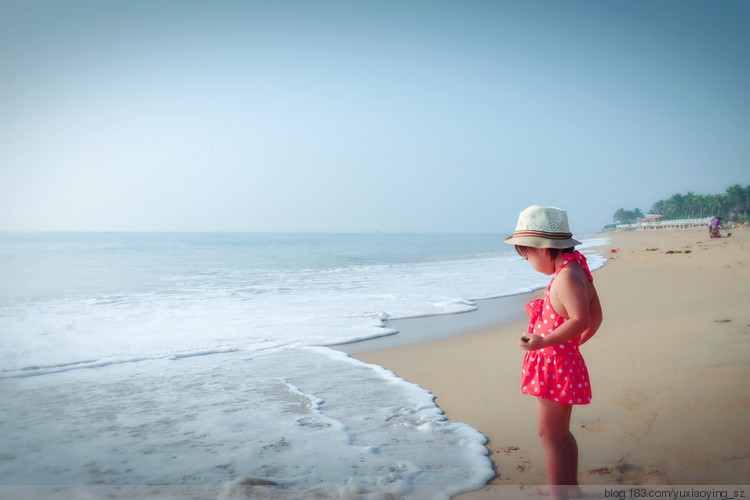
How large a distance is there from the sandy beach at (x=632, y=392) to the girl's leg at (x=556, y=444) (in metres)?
0.36

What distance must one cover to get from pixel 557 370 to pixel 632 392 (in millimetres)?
2143

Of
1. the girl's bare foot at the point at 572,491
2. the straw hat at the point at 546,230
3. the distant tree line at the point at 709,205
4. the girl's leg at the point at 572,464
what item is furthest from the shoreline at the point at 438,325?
the distant tree line at the point at 709,205

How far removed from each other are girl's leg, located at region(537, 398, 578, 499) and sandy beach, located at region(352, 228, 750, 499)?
355 millimetres

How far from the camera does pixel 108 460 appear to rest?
10.3ft

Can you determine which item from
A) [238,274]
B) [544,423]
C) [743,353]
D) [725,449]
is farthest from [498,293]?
[238,274]

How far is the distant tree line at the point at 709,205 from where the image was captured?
9500 cm

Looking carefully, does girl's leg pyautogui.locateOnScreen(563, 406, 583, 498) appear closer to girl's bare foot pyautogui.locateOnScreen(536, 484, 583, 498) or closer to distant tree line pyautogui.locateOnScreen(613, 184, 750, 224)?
girl's bare foot pyautogui.locateOnScreen(536, 484, 583, 498)

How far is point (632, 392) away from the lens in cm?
401

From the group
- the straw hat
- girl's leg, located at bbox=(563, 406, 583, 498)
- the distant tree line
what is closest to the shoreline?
girl's leg, located at bbox=(563, 406, 583, 498)

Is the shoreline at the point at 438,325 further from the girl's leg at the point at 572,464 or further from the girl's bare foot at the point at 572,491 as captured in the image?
the girl's leg at the point at 572,464

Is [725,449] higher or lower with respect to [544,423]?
lower

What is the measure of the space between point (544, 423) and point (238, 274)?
16675 millimetres

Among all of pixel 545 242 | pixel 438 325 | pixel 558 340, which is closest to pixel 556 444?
pixel 558 340

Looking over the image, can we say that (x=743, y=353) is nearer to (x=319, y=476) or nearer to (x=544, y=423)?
(x=544, y=423)
